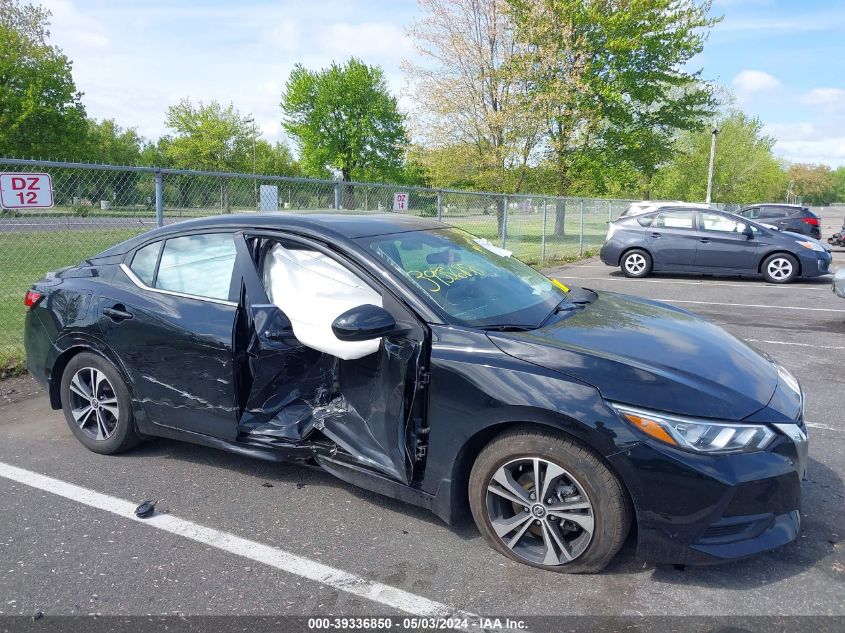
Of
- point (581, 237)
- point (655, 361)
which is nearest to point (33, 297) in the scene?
point (655, 361)

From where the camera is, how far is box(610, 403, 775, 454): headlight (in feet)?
8.14

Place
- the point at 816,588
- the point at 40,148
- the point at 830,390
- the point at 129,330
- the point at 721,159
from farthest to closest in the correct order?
the point at 721,159
the point at 40,148
the point at 830,390
the point at 129,330
the point at 816,588

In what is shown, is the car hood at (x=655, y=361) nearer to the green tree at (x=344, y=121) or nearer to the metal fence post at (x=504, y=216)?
the metal fence post at (x=504, y=216)

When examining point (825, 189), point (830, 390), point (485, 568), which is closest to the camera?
point (485, 568)

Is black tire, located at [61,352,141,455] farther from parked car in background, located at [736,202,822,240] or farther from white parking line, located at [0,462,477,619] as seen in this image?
parked car in background, located at [736,202,822,240]

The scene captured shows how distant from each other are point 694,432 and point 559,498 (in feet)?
2.07

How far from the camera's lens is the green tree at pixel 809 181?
12088cm

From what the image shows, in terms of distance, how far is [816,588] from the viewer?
8.61 feet

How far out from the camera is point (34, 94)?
3484cm

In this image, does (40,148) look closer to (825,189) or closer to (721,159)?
(721,159)

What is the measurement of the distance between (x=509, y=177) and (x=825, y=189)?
13379 cm

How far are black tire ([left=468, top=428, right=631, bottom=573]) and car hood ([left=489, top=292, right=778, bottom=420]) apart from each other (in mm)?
308

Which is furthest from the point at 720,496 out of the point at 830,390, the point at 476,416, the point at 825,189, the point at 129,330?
the point at 825,189

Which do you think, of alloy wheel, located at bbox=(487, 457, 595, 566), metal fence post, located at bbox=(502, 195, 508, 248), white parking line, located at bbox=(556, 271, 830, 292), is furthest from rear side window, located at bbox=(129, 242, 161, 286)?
white parking line, located at bbox=(556, 271, 830, 292)
